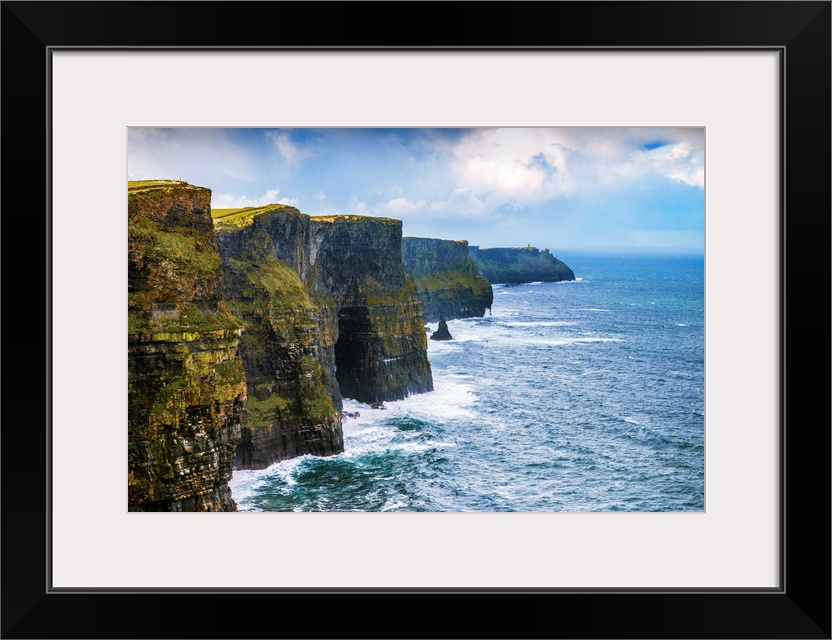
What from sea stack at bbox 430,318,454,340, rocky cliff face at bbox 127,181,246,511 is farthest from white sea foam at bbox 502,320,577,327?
rocky cliff face at bbox 127,181,246,511

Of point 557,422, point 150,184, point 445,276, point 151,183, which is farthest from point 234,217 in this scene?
point 445,276

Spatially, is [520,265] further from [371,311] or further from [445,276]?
[445,276]

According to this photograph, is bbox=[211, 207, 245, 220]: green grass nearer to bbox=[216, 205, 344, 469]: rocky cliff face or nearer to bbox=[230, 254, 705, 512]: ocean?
bbox=[216, 205, 344, 469]: rocky cliff face

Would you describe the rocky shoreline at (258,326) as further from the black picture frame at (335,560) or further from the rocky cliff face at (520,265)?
the black picture frame at (335,560)

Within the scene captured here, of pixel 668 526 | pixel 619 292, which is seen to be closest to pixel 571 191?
pixel 668 526

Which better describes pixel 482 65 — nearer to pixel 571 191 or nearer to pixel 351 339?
pixel 571 191
